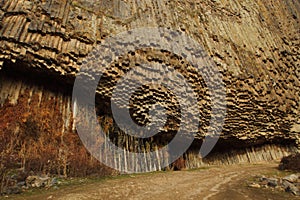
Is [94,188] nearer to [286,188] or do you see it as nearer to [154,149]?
[286,188]

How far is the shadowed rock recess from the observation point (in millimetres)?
8469

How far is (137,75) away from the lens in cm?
1002

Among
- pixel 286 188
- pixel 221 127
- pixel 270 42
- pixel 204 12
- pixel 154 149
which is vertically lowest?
pixel 286 188

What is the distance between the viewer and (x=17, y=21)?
27.6 feet

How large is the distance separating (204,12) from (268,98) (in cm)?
595

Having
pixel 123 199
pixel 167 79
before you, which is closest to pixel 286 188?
pixel 123 199

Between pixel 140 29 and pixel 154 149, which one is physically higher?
pixel 140 29

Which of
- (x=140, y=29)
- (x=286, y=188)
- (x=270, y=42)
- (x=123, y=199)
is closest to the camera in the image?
(x=123, y=199)

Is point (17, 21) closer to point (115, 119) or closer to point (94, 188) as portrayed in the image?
point (115, 119)

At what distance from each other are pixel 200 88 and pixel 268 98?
4.67 meters

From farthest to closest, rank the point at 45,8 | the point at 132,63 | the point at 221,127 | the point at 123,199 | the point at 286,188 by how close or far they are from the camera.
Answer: the point at 221,127
the point at 132,63
the point at 45,8
the point at 286,188
the point at 123,199

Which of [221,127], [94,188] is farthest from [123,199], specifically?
[221,127]

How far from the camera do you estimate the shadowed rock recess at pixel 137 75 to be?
333 inches

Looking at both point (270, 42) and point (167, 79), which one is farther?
point (270, 42)
